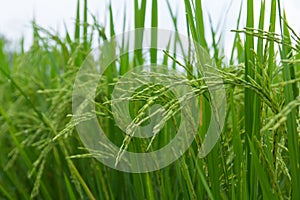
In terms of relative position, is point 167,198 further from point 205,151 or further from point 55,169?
point 55,169

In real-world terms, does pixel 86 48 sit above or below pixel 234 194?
above

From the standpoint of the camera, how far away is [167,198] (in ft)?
3.88

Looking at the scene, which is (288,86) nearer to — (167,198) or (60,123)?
(167,198)

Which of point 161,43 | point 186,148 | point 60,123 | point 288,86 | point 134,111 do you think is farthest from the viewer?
point 60,123

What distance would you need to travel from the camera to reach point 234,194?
96 centimetres

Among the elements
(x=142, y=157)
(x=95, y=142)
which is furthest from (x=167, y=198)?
(x=95, y=142)

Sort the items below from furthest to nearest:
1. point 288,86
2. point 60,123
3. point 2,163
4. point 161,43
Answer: point 2,163 < point 60,123 < point 161,43 < point 288,86

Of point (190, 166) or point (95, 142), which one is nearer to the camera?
point (190, 166)

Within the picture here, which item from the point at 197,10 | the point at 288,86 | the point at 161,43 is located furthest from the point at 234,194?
the point at 161,43

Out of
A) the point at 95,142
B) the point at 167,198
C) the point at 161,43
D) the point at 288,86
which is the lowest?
the point at 167,198

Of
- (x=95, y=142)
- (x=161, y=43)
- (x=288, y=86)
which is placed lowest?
(x=95, y=142)

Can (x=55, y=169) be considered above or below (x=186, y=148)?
below

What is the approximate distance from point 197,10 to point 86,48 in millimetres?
859

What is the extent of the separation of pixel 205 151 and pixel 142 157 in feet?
0.61
